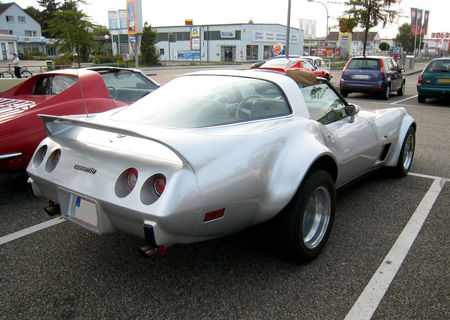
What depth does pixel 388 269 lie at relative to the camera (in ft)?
9.05

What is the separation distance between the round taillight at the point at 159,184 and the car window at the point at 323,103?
1594 mm

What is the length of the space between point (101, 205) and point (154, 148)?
1.45 ft

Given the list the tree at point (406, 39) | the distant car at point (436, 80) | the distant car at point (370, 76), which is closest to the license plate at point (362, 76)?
the distant car at point (370, 76)

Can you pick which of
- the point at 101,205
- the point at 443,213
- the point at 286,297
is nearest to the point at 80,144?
the point at 101,205

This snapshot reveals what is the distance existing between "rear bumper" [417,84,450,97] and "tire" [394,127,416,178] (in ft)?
27.9

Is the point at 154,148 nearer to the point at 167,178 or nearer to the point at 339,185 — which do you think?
the point at 167,178

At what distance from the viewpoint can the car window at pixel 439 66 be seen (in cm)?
1213

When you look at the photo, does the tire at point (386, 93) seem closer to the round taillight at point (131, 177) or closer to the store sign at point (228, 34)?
the round taillight at point (131, 177)

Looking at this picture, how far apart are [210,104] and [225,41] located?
59881 millimetres

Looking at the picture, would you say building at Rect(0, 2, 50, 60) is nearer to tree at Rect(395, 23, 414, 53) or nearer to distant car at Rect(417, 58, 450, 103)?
distant car at Rect(417, 58, 450, 103)

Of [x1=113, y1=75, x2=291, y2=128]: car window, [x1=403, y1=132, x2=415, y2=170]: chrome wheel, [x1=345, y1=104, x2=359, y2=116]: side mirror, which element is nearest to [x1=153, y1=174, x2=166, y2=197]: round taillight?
[x1=113, y1=75, x2=291, y2=128]: car window

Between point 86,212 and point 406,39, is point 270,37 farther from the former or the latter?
point 86,212

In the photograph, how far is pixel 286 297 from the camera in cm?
242

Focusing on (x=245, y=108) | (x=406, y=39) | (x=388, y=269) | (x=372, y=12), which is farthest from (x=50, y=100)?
(x=406, y=39)
